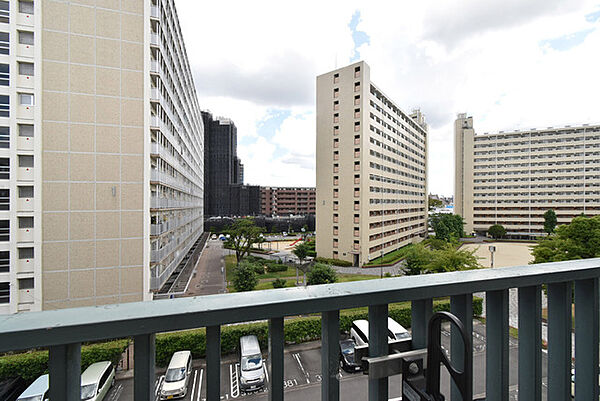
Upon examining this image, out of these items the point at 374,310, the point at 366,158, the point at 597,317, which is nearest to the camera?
the point at 374,310

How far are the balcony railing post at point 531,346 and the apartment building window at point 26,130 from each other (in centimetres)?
1370

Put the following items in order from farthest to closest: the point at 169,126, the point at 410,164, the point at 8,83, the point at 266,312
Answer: the point at 410,164 → the point at 169,126 → the point at 8,83 → the point at 266,312

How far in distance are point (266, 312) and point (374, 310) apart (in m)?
0.35

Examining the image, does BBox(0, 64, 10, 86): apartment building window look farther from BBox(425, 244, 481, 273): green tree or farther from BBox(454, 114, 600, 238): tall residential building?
BBox(454, 114, 600, 238): tall residential building

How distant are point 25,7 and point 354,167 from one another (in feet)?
64.6

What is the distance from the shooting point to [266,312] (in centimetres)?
72

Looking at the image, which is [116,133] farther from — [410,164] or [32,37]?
[410,164]

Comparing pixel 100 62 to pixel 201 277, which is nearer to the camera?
pixel 100 62

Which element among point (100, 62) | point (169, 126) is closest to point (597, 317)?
point (100, 62)

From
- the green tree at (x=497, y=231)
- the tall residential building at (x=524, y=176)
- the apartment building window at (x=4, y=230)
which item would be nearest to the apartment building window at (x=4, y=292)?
the apartment building window at (x=4, y=230)

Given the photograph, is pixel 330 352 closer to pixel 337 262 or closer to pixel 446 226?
pixel 337 262

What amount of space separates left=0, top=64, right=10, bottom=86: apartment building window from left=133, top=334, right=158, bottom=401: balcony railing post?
13.8 metres

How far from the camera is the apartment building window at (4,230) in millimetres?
9508

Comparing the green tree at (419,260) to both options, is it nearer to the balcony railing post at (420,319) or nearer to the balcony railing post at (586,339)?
the balcony railing post at (586,339)
